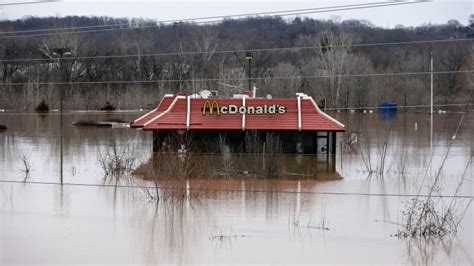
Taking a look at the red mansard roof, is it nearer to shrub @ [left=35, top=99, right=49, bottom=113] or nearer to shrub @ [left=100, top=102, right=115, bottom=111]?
shrub @ [left=35, top=99, right=49, bottom=113]

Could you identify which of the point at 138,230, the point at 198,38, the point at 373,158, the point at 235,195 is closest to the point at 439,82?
the point at 198,38

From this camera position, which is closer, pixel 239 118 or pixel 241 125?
pixel 241 125

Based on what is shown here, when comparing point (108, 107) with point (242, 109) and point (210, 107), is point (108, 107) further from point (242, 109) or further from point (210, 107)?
point (242, 109)

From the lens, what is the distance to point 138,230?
12844 mm

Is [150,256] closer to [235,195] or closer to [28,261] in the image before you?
[28,261]

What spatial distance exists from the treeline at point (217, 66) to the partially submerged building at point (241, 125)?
20.5 metres

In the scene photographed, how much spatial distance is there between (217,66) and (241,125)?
1278 inches

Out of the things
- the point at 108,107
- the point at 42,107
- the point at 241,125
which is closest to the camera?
the point at 241,125

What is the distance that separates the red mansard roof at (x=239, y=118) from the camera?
989 inches

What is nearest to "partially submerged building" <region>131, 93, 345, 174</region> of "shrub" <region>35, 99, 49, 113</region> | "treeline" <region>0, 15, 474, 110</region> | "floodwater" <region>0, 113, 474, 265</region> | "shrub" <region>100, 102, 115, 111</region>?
"floodwater" <region>0, 113, 474, 265</region>

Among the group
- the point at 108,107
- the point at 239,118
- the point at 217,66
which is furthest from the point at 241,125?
the point at 217,66

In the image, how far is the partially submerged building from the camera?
990 inches

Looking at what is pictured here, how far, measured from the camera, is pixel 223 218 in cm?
1375

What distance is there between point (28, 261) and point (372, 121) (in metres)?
38.3
